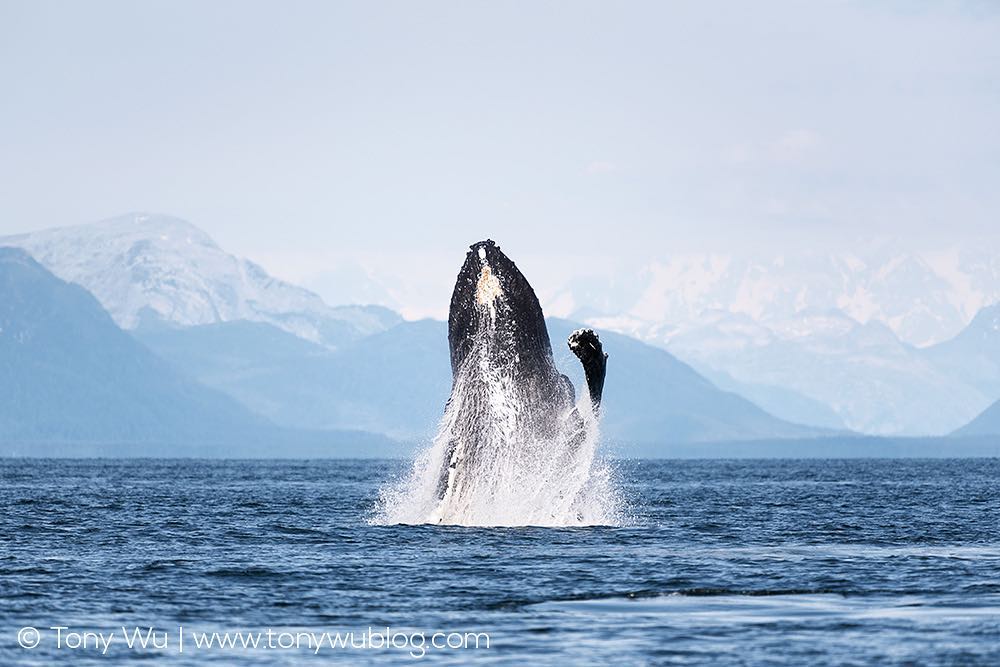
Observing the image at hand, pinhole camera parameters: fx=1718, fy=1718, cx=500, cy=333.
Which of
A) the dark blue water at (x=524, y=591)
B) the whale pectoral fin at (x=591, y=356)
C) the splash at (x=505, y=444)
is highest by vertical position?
the whale pectoral fin at (x=591, y=356)

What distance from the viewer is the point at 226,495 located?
233 feet

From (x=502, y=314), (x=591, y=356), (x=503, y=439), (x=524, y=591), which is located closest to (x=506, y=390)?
(x=503, y=439)

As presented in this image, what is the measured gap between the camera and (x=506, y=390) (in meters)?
31.1

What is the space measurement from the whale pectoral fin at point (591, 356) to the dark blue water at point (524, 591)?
2843 millimetres

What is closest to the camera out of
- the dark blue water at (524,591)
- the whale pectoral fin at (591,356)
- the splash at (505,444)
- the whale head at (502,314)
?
the dark blue water at (524,591)

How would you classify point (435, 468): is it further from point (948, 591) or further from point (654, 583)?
point (948, 591)

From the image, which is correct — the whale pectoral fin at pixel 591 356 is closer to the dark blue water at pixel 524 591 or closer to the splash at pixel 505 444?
the splash at pixel 505 444

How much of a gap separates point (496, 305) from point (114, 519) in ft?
58.2

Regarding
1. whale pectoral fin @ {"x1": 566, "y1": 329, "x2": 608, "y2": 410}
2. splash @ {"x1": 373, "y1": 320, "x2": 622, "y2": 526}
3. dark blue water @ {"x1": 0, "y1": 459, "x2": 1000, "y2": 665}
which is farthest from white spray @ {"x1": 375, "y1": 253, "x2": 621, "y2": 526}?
dark blue water @ {"x1": 0, "y1": 459, "x2": 1000, "y2": 665}

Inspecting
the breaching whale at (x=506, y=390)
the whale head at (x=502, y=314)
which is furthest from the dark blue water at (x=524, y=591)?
the whale head at (x=502, y=314)

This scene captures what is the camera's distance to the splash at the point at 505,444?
31047 mm

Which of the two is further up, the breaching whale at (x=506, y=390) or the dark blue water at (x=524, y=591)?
the breaching whale at (x=506, y=390)

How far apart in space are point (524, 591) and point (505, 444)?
681cm

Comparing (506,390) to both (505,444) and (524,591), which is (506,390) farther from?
(524,591)
